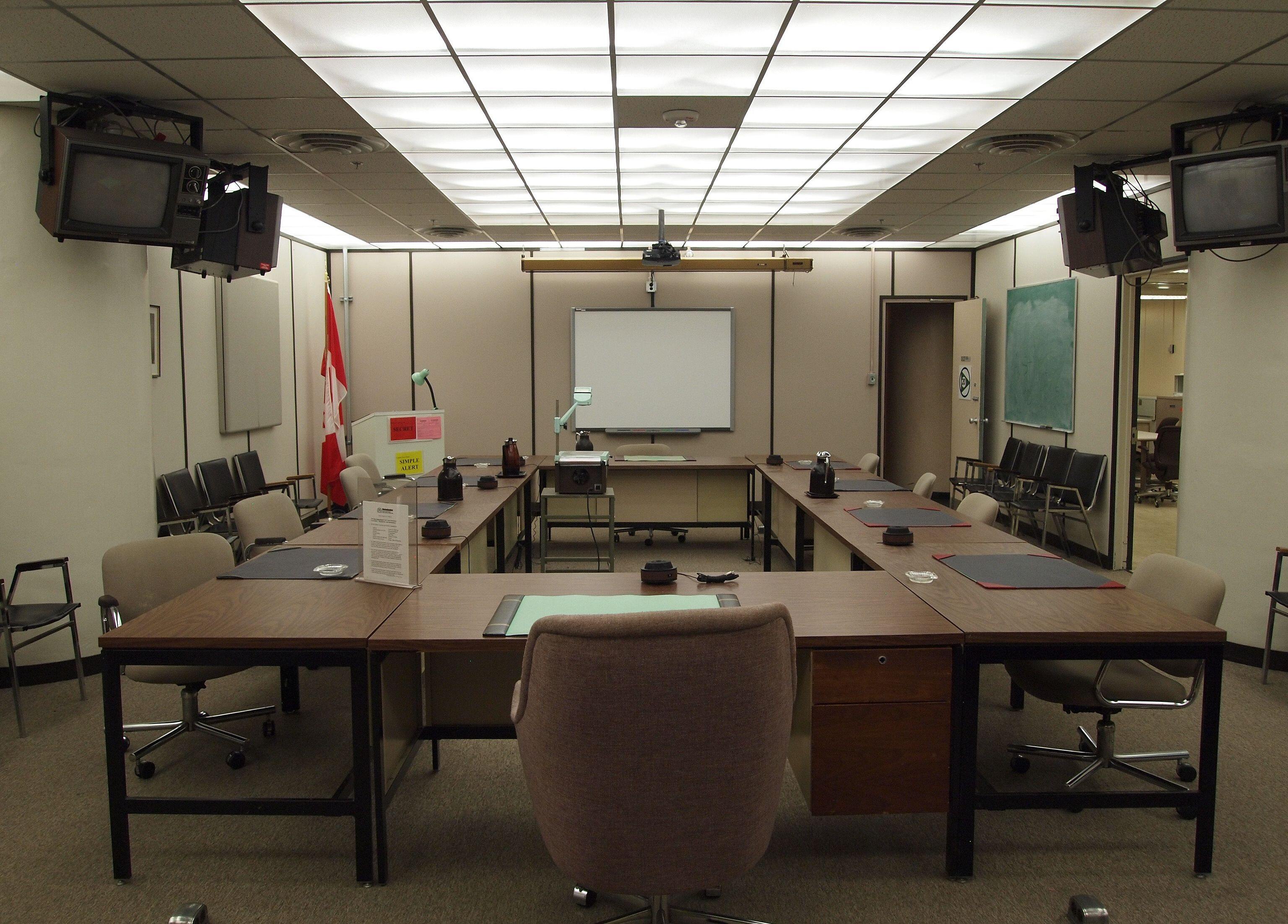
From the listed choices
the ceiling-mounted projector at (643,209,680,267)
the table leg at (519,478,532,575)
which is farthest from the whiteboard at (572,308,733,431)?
the table leg at (519,478,532,575)

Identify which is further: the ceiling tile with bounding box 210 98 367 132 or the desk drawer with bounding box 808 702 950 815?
the ceiling tile with bounding box 210 98 367 132

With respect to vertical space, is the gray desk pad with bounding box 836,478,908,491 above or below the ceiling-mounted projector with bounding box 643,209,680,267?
below

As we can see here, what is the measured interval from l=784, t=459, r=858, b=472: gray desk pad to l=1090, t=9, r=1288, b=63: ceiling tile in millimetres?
3354

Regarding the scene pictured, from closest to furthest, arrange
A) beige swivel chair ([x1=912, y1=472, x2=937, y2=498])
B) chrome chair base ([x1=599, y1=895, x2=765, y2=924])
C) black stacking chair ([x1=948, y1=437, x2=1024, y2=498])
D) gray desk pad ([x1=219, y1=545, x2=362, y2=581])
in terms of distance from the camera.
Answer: chrome chair base ([x1=599, y1=895, x2=765, y2=924]), gray desk pad ([x1=219, y1=545, x2=362, y2=581]), beige swivel chair ([x1=912, y1=472, x2=937, y2=498]), black stacking chair ([x1=948, y1=437, x2=1024, y2=498])

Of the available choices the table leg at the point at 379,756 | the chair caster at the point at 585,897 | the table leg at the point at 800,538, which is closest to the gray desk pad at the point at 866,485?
the table leg at the point at 800,538

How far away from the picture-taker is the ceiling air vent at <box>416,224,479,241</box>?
7.59 metres

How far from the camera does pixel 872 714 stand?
238cm

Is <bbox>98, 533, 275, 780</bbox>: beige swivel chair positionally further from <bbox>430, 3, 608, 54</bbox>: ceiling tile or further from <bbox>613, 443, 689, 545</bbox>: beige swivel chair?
<bbox>613, 443, 689, 545</bbox>: beige swivel chair

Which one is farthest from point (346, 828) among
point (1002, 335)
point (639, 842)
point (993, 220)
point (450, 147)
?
point (1002, 335)

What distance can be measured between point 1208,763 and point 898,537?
Result: 1336mm

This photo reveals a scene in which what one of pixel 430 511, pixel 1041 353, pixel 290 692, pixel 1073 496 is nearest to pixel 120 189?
pixel 430 511

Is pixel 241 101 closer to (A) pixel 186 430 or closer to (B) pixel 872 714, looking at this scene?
(A) pixel 186 430

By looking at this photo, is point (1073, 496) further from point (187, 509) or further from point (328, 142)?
point (187, 509)

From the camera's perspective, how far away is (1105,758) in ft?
9.53
